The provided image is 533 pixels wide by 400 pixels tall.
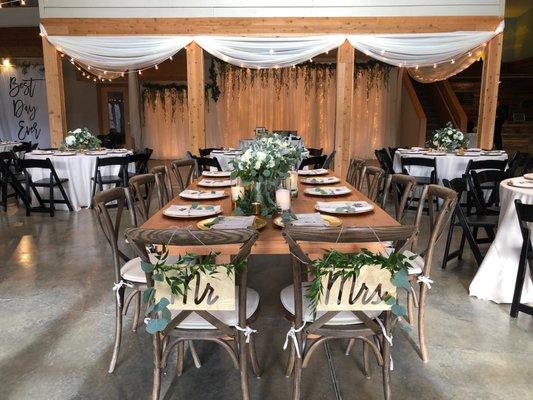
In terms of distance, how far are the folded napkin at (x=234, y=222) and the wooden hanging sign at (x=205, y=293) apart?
14.9 inches

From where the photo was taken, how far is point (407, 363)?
2.23m

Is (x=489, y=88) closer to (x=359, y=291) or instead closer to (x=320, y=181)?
(x=320, y=181)

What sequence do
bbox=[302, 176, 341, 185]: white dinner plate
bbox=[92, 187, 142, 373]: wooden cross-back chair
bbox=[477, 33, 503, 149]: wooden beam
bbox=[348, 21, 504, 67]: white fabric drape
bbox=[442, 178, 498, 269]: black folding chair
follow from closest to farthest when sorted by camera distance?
bbox=[92, 187, 142, 373]: wooden cross-back chair → bbox=[442, 178, 498, 269]: black folding chair → bbox=[302, 176, 341, 185]: white dinner plate → bbox=[348, 21, 504, 67]: white fabric drape → bbox=[477, 33, 503, 149]: wooden beam

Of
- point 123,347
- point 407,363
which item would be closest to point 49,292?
point 123,347

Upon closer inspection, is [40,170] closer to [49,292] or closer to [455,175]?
[49,292]

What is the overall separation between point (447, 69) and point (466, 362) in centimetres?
567

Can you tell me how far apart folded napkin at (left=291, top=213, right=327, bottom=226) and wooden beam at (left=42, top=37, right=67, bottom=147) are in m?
6.29

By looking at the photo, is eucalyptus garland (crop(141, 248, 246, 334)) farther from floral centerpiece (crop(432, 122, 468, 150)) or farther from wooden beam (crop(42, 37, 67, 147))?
wooden beam (crop(42, 37, 67, 147))

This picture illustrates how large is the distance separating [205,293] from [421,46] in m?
6.01

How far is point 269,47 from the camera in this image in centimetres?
639

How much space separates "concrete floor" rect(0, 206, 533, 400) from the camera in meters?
2.02

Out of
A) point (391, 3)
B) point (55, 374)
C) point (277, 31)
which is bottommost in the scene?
point (55, 374)

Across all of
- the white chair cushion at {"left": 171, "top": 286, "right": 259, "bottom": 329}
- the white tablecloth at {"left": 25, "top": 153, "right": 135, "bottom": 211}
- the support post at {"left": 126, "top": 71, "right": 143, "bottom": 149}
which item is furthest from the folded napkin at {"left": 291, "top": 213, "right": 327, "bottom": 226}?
the support post at {"left": 126, "top": 71, "right": 143, "bottom": 149}

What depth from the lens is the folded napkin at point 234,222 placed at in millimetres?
1931
